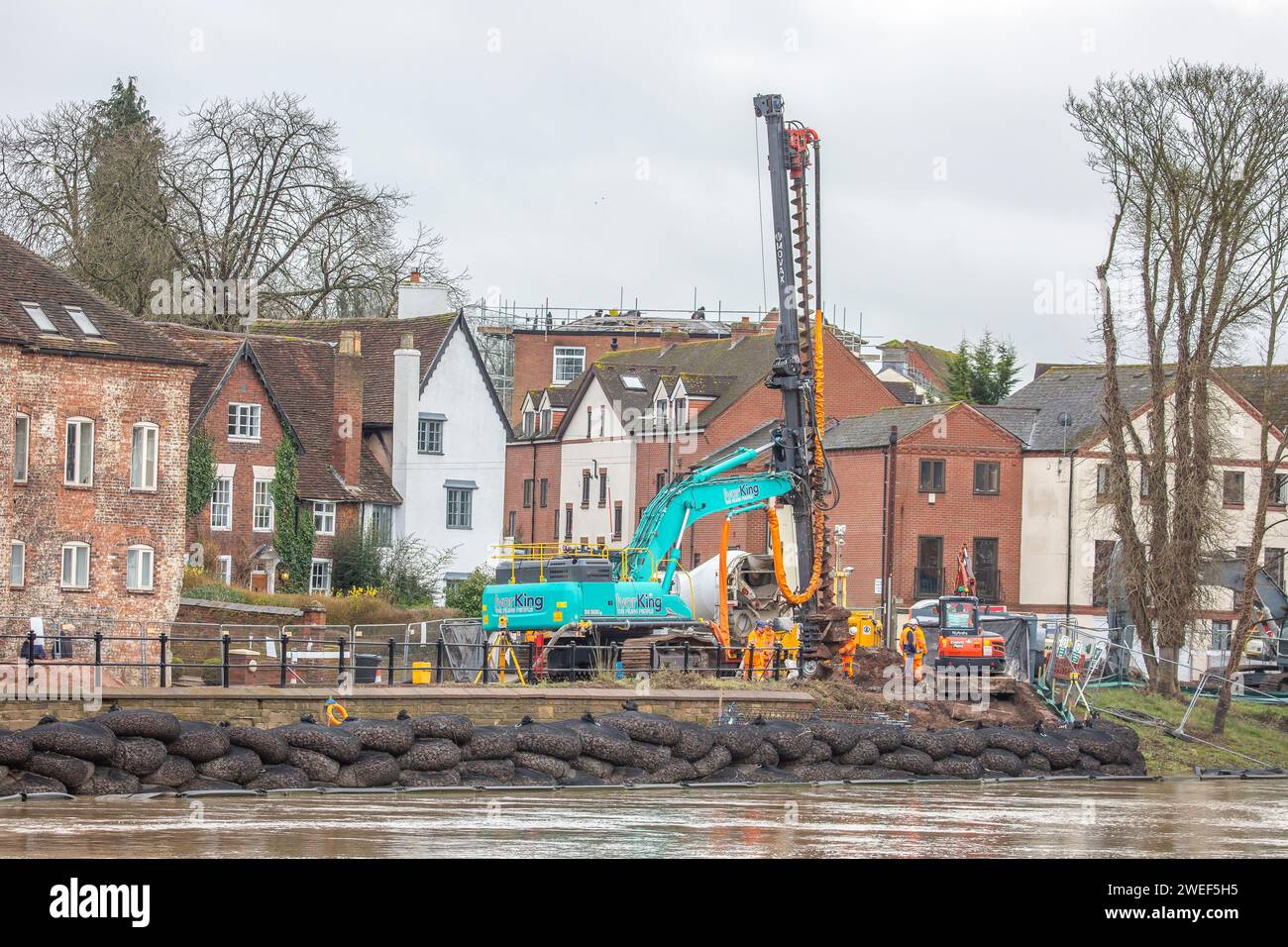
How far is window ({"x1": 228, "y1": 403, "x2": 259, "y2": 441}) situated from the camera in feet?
168

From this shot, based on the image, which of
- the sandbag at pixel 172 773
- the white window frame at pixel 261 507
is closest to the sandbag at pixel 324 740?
the sandbag at pixel 172 773

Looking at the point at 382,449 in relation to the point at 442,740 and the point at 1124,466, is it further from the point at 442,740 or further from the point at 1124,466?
the point at 442,740

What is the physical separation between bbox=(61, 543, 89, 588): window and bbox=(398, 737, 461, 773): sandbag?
63.9 feet

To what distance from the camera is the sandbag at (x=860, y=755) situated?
90.3ft

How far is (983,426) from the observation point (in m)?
59.0

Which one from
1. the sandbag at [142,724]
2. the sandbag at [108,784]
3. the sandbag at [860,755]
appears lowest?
the sandbag at [860,755]

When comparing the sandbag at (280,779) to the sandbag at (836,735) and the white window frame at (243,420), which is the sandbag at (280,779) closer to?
the sandbag at (836,735)

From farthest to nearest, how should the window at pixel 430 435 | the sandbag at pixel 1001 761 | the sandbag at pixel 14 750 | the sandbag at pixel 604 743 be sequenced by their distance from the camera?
the window at pixel 430 435, the sandbag at pixel 1001 761, the sandbag at pixel 604 743, the sandbag at pixel 14 750

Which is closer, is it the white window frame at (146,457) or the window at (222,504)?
the white window frame at (146,457)

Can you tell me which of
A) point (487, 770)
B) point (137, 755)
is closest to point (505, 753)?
point (487, 770)

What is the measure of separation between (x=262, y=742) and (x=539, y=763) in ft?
12.8

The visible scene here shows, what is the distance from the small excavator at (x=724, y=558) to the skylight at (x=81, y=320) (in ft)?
41.7

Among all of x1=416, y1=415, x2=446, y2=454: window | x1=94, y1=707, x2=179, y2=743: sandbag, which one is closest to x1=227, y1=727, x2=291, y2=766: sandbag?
x1=94, y1=707, x2=179, y2=743: sandbag

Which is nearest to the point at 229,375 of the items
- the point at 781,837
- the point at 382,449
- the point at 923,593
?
the point at 382,449
